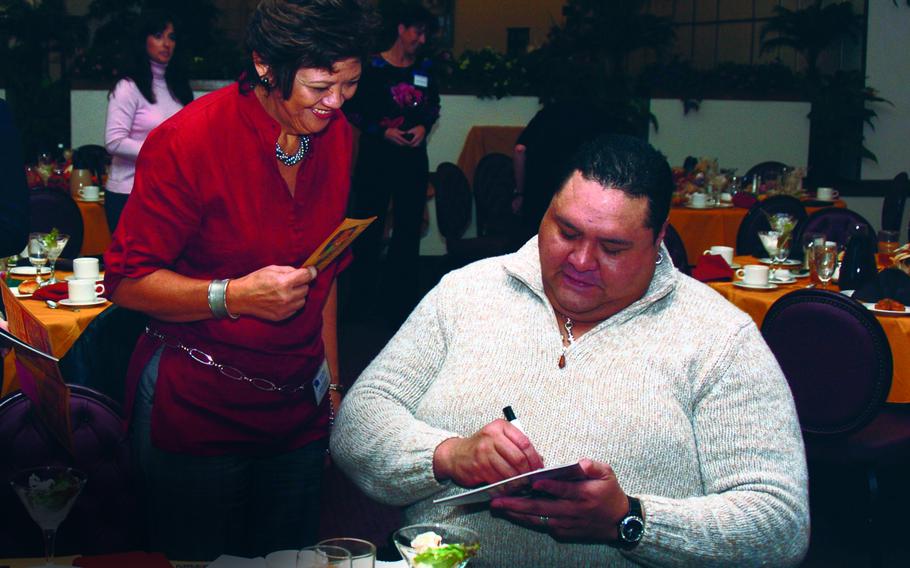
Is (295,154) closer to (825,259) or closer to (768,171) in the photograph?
(825,259)

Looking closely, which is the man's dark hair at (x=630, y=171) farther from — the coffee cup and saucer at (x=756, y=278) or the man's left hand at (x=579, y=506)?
the coffee cup and saucer at (x=756, y=278)

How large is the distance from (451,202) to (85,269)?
3241 mm

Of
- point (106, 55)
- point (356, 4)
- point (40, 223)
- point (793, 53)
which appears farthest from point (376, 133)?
point (793, 53)

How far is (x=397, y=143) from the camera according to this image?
6.06m

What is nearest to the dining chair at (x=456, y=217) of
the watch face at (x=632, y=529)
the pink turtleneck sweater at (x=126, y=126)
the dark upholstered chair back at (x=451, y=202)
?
the dark upholstered chair back at (x=451, y=202)

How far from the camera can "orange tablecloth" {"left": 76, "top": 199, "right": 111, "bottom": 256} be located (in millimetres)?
5242

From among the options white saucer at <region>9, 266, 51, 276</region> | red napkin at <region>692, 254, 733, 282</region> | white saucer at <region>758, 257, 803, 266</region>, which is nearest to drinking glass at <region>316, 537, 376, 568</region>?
white saucer at <region>9, 266, 51, 276</region>

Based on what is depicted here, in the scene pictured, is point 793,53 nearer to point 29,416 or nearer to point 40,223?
point 40,223

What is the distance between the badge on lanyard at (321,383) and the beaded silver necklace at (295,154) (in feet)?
1.42

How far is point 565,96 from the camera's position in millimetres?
8883

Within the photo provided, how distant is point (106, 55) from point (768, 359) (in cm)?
713

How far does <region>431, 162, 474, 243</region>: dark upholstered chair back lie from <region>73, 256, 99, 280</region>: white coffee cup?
3.11m

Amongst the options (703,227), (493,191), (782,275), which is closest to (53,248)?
(782,275)

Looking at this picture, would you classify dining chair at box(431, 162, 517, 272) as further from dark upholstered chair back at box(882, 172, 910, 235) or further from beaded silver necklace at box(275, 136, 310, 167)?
beaded silver necklace at box(275, 136, 310, 167)
